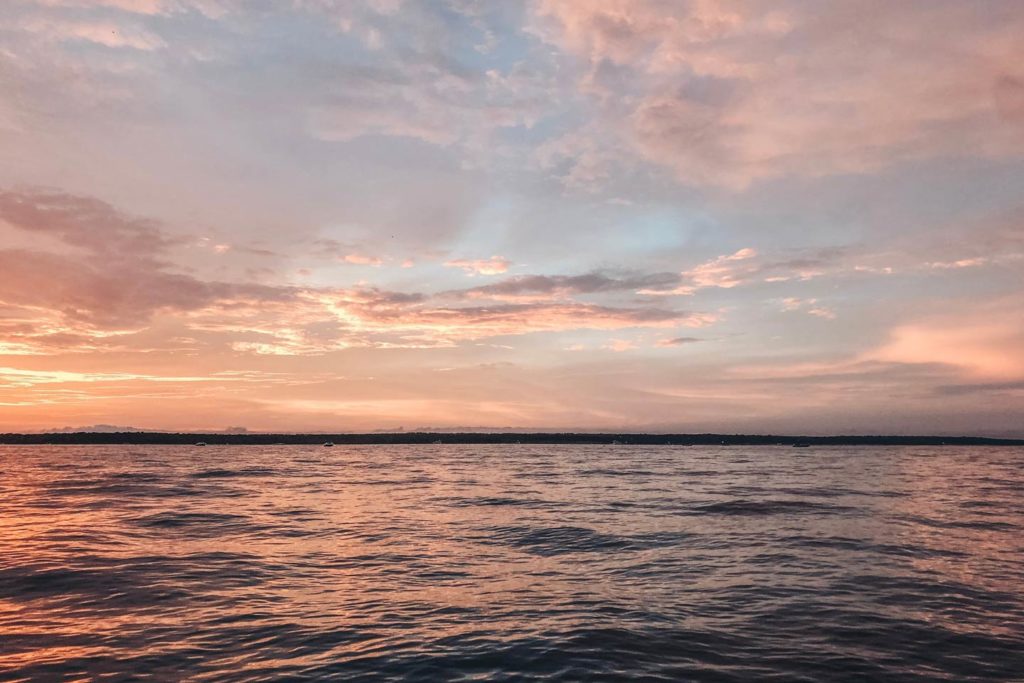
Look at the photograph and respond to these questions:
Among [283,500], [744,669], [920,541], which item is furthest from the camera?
[283,500]

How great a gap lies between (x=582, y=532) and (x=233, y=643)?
16118mm

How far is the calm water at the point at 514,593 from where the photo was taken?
11156 mm

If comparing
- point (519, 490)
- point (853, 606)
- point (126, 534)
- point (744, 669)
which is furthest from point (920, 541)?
point (126, 534)

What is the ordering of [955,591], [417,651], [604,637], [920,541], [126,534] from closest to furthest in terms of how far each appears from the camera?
1. [417,651]
2. [604,637]
3. [955,591]
4. [920,541]
5. [126,534]

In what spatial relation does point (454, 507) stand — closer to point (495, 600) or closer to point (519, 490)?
point (519, 490)

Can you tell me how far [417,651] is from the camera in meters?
11.6

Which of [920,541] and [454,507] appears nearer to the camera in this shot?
[920,541]

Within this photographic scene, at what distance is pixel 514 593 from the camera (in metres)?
16.1

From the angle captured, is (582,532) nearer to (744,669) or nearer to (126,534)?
(744,669)

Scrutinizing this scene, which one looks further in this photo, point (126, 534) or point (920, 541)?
point (126, 534)

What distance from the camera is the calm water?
11.2m

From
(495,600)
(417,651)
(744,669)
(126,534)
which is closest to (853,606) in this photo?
(744,669)

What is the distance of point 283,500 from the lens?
126 ft

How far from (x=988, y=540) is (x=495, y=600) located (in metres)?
20.5
